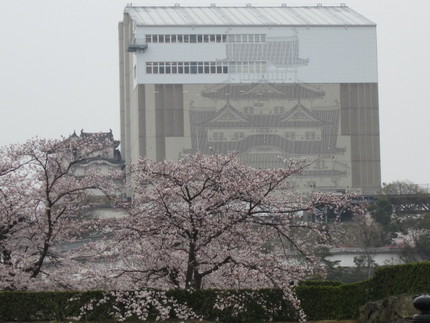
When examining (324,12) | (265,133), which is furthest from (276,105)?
(324,12)

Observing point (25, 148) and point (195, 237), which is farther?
point (25, 148)

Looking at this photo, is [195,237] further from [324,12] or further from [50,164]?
[324,12]

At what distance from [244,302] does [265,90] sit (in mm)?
102485

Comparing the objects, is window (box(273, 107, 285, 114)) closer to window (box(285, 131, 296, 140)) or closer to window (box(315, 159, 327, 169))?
window (box(285, 131, 296, 140))

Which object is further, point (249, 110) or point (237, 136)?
point (249, 110)

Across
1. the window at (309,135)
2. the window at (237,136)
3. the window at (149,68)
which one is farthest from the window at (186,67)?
the window at (309,135)

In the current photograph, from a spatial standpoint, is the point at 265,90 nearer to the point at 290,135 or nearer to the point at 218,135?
the point at 290,135

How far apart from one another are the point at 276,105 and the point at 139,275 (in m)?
100

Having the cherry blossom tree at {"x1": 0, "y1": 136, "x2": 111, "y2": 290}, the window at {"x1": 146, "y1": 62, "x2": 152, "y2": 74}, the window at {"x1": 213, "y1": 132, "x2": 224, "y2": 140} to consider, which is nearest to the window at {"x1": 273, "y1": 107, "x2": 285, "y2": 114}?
the window at {"x1": 213, "y1": 132, "x2": 224, "y2": 140}

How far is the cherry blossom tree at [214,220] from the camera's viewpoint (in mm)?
29172

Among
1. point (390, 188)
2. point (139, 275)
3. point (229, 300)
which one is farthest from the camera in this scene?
point (390, 188)

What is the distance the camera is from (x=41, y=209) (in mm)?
33188

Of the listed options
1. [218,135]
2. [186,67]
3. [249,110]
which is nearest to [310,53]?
[249,110]

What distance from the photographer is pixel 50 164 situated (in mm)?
32875
